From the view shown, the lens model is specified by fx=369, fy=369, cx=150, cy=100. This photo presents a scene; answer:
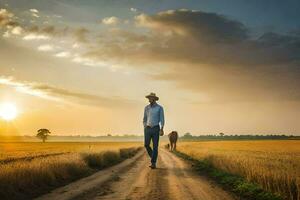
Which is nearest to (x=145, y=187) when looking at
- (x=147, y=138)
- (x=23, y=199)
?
(x=23, y=199)

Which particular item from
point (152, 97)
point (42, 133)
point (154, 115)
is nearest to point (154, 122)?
point (154, 115)

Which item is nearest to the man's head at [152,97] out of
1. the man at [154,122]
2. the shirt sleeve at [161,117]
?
the man at [154,122]

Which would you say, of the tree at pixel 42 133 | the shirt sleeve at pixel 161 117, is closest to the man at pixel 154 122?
the shirt sleeve at pixel 161 117

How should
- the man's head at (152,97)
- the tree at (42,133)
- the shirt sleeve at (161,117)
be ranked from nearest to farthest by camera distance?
the man's head at (152,97), the shirt sleeve at (161,117), the tree at (42,133)

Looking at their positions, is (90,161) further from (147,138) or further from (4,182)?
(4,182)

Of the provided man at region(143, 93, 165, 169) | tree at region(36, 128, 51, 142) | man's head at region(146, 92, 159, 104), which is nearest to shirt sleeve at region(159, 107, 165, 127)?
man at region(143, 93, 165, 169)

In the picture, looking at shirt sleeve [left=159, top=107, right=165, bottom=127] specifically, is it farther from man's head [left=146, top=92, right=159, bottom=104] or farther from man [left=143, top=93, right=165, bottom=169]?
man's head [left=146, top=92, right=159, bottom=104]

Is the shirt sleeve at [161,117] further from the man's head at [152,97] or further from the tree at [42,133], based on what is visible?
the tree at [42,133]

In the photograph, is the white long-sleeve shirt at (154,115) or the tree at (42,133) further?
the tree at (42,133)

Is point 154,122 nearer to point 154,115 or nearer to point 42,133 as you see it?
point 154,115

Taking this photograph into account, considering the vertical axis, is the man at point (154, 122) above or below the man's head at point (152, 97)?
below

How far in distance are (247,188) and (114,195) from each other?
3.85m

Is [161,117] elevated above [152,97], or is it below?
below

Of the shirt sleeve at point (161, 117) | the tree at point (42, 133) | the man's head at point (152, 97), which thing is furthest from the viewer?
the tree at point (42, 133)
